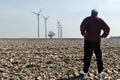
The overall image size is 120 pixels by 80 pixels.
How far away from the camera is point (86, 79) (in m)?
10.6

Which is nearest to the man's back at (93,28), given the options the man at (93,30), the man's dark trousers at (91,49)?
the man at (93,30)

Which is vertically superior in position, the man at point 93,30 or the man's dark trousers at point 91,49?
the man at point 93,30

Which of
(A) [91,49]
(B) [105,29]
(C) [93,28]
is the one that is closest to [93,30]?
(C) [93,28]

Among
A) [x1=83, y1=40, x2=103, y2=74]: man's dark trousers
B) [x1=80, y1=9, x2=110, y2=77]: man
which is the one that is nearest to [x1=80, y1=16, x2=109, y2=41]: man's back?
[x1=80, y1=9, x2=110, y2=77]: man

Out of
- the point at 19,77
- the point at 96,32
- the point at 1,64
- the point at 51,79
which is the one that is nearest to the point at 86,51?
the point at 96,32

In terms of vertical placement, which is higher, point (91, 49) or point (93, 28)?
point (93, 28)

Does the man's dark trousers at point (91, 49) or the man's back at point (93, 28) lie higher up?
the man's back at point (93, 28)

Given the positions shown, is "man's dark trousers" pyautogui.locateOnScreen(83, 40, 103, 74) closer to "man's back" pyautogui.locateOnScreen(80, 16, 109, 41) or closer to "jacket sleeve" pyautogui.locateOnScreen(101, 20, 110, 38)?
"man's back" pyautogui.locateOnScreen(80, 16, 109, 41)

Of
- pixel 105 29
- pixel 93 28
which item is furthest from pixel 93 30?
pixel 105 29

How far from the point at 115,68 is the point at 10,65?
3453mm

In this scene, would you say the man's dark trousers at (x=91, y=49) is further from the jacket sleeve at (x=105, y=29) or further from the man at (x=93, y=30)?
the jacket sleeve at (x=105, y=29)

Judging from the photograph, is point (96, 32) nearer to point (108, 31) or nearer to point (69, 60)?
point (108, 31)

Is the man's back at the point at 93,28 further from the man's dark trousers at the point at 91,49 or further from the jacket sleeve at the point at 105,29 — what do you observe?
the man's dark trousers at the point at 91,49

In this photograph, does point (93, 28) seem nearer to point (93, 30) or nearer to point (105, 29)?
point (93, 30)
